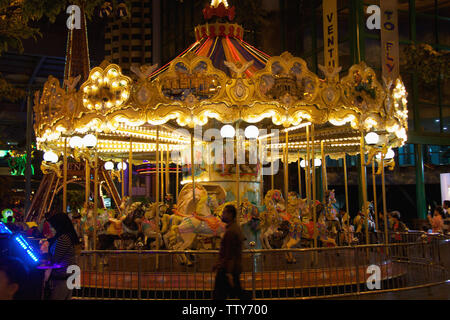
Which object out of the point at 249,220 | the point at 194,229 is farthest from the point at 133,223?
the point at 249,220

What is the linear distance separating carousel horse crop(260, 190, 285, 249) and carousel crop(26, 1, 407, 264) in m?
0.03

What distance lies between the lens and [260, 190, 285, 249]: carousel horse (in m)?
11.2

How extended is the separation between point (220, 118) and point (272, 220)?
2.49 meters

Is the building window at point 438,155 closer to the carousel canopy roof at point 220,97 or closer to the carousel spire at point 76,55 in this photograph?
the carousel canopy roof at point 220,97

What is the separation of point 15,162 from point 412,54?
93.3ft

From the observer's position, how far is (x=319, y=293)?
9.48 metres

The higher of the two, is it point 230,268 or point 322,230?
point 322,230

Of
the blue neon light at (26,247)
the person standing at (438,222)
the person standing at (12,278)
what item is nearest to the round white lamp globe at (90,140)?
the blue neon light at (26,247)

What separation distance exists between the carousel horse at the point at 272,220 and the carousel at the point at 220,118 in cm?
3

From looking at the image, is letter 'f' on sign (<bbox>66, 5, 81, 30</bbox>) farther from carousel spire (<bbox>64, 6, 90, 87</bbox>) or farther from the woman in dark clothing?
carousel spire (<bbox>64, 6, 90, 87</bbox>)

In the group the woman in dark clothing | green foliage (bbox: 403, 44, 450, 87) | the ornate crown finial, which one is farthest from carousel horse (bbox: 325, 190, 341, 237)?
the woman in dark clothing

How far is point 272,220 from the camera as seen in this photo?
1114 centimetres

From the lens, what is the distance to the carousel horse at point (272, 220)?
11.2 m

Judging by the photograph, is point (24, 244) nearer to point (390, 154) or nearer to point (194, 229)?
point (194, 229)
